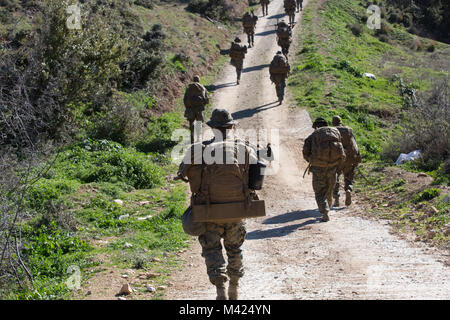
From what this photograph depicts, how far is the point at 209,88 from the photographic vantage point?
2255 centimetres

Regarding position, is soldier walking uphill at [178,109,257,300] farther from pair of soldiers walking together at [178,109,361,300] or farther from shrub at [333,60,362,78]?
shrub at [333,60,362,78]

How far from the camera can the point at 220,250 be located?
6.27 m

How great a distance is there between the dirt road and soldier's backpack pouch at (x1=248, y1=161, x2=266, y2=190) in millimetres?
1357

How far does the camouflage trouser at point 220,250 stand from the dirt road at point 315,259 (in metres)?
0.51

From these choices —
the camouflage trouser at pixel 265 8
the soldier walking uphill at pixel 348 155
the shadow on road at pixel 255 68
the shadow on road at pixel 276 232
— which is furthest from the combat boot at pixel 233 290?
the camouflage trouser at pixel 265 8

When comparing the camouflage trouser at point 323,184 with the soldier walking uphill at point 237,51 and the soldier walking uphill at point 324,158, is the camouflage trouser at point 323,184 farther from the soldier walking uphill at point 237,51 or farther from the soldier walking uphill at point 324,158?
the soldier walking uphill at point 237,51

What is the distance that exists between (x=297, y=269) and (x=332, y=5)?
34.2 metres

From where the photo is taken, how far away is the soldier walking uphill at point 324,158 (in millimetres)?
9992

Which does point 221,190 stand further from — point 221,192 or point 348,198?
point 348,198

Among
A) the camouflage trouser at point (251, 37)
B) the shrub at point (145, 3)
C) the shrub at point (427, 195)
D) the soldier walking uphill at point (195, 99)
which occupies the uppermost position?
the shrub at point (145, 3)

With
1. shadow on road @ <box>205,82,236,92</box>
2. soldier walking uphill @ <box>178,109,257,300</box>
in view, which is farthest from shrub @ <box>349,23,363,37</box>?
soldier walking uphill @ <box>178,109,257,300</box>

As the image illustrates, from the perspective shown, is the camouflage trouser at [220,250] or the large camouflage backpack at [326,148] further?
the large camouflage backpack at [326,148]

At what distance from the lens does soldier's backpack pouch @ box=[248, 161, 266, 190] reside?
637 centimetres

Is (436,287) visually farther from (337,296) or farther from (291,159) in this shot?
(291,159)
